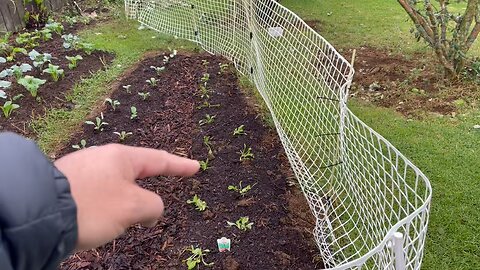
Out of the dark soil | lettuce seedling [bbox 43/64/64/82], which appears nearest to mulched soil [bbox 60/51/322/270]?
lettuce seedling [bbox 43/64/64/82]

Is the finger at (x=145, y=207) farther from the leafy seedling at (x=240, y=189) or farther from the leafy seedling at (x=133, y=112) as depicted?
the leafy seedling at (x=133, y=112)

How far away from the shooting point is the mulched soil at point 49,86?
4086 millimetres

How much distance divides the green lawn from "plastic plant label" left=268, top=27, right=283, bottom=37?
96cm

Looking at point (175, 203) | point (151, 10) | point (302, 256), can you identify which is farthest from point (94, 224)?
point (151, 10)

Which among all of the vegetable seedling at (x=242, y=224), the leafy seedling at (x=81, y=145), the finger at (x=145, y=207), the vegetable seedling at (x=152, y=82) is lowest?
the leafy seedling at (x=81, y=145)

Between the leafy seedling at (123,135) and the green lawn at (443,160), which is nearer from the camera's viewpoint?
the green lawn at (443,160)

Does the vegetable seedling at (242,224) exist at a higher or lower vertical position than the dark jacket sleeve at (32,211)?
lower

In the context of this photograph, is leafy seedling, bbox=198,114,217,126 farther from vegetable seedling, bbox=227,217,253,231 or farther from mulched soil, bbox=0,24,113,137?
mulched soil, bbox=0,24,113,137

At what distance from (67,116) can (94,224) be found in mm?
3796

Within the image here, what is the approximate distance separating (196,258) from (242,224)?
0.34m

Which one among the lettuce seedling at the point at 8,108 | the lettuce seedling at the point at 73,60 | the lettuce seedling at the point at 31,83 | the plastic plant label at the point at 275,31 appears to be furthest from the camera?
the lettuce seedling at the point at 73,60

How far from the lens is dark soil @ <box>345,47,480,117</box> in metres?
3.98

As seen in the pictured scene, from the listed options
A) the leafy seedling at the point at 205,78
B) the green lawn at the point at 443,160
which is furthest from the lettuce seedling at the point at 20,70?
the green lawn at the point at 443,160

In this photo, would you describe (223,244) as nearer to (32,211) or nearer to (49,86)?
(32,211)
